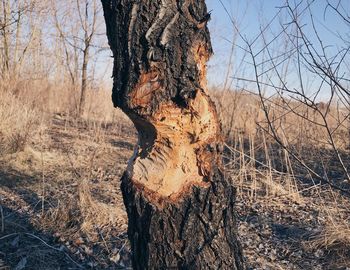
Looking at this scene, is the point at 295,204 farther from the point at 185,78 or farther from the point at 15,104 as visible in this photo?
the point at 15,104

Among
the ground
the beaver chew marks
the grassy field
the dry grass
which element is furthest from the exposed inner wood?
the dry grass

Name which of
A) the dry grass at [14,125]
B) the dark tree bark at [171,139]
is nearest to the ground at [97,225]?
the dry grass at [14,125]

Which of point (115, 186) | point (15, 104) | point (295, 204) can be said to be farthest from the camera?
point (15, 104)

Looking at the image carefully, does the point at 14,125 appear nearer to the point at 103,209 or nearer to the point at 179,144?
the point at 103,209

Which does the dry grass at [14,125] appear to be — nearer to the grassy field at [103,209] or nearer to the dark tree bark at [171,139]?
the grassy field at [103,209]

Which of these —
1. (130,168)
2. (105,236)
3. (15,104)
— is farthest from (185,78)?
(15,104)

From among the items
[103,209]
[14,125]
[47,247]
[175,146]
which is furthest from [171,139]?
[14,125]

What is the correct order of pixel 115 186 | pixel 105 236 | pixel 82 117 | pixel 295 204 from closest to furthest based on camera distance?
pixel 105 236 < pixel 295 204 < pixel 115 186 < pixel 82 117

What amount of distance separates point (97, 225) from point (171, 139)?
1529 millimetres

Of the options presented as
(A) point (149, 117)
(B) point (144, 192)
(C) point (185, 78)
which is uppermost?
(C) point (185, 78)

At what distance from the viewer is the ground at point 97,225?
8.32 ft

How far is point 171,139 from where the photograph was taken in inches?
65.6

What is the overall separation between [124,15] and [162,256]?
3.13 ft

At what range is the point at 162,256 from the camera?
5.32 feet
